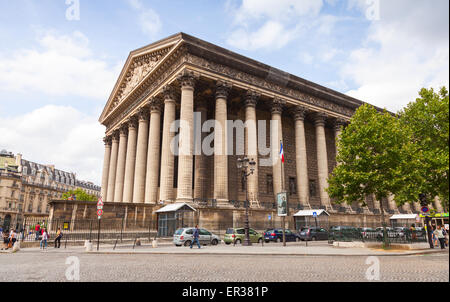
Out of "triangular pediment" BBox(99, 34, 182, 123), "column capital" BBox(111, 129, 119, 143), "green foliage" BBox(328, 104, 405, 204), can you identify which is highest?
"triangular pediment" BBox(99, 34, 182, 123)

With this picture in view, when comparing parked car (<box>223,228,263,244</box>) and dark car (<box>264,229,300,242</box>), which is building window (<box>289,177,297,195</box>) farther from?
parked car (<box>223,228,263,244</box>)

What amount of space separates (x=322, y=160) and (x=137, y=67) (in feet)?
83.7

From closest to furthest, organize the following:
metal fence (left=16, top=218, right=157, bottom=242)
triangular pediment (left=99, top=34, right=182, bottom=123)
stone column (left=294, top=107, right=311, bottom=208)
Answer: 1. metal fence (left=16, top=218, right=157, bottom=242)
2. triangular pediment (left=99, top=34, right=182, bottom=123)
3. stone column (left=294, top=107, right=311, bottom=208)

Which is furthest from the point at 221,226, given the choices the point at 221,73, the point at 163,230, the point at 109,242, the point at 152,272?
the point at 152,272

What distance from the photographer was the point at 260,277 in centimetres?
840

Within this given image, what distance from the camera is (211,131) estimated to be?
3547cm

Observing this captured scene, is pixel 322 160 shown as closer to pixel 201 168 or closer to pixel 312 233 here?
pixel 312 233

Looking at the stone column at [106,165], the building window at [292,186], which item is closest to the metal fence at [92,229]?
the building window at [292,186]

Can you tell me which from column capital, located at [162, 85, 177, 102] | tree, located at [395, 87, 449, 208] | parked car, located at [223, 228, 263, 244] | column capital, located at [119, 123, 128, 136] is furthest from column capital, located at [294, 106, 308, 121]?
column capital, located at [119, 123, 128, 136]

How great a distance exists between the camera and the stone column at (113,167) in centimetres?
4212

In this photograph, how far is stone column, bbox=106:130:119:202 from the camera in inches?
1658

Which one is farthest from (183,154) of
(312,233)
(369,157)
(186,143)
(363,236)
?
(363,236)
